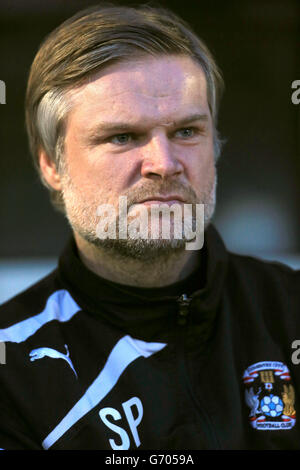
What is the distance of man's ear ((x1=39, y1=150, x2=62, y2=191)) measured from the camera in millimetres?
1867

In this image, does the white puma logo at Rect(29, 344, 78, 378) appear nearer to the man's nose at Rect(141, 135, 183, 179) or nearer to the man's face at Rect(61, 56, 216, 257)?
the man's face at Rect(61, 56, 216, 257)

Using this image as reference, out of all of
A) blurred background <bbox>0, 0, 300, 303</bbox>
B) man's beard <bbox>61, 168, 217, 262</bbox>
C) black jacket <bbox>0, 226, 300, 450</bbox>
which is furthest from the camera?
blurred background <bbox>0, 0, 300, 303</bbox>

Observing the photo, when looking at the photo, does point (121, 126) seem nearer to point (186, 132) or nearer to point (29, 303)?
point (186, 132)

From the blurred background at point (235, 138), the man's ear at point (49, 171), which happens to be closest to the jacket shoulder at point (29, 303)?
the man's ear at point (49, 171)

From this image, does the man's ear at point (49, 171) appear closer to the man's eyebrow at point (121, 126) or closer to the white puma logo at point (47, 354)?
the man's eyebrow at point (121, 126)

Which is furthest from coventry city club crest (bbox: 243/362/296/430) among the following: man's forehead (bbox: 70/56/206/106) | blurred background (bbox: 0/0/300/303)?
blurred background (bbox: 0/0/300/303)

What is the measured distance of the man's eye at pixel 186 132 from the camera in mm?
1640

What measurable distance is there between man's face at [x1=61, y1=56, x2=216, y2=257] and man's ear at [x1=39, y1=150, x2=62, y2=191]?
174 mm

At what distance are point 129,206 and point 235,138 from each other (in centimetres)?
213

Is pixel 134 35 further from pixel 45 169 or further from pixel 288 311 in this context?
pixel 288 311

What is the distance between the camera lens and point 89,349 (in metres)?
1.59

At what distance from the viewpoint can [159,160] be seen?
155 cm

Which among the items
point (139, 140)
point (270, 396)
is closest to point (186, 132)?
point (139, 140)

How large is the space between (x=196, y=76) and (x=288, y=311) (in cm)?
70
